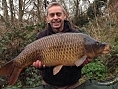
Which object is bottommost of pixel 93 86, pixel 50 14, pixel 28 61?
pixel 93 86

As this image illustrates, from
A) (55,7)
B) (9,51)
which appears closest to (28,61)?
(55,7)

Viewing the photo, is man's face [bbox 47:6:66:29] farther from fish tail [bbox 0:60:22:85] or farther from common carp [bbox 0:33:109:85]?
fish tail [bbox 0:60:22:85]

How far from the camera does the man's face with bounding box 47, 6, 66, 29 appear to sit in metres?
2.48

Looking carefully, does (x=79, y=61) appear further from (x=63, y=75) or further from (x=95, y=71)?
(x=95, y=71)

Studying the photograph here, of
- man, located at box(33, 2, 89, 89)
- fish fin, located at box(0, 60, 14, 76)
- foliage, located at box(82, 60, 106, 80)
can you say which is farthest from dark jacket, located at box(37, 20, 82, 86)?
foliage, located at box(82, 60, 106, 80)

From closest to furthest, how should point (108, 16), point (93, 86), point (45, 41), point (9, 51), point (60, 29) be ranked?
1. point (45, 41)
2. point (60, 29)
3. point (93, 86)
4. point (9, 51)
5. point (108, 16)

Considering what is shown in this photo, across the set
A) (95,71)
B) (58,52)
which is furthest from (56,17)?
(95,71)

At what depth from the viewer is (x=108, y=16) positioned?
6176 millimetres

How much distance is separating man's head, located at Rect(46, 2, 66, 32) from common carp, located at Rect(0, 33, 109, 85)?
27 cm

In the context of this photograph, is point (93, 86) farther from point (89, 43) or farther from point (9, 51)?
point (9, 51)

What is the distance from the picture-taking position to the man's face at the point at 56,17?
2479mm

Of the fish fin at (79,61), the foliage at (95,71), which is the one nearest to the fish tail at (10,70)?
the fish fin at (79,61)

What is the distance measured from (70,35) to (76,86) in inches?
23.8

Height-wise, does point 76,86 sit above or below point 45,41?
below
